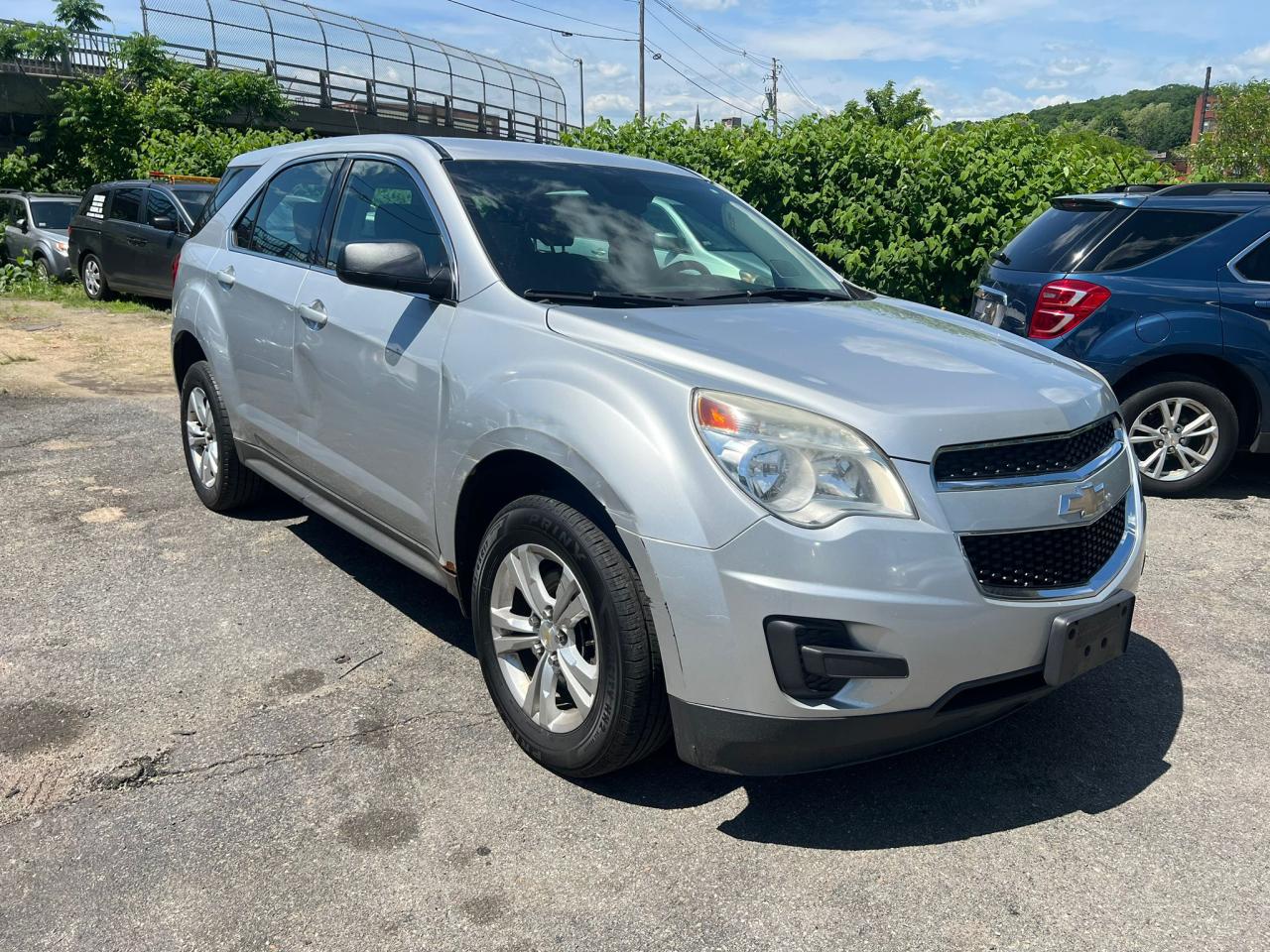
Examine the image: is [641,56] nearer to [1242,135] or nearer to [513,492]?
[1242,135]

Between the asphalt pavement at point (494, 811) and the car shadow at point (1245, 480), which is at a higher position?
the asphalt pavement at point (494, 811)

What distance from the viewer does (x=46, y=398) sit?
8.48 m

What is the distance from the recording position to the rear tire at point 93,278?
48.9ft

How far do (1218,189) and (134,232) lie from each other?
12446 millimetres

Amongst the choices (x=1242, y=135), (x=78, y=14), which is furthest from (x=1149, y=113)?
(x=78, y=14)

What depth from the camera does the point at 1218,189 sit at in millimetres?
6477

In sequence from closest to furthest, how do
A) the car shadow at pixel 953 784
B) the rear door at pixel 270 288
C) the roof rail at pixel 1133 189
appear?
the car shadow at pixel 953 784
the rear door at pixel 270 288
the roof rail at pixel 1133 189

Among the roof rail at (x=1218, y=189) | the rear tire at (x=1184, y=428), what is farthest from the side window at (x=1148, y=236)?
the rear tire at (x=1184, y=428)

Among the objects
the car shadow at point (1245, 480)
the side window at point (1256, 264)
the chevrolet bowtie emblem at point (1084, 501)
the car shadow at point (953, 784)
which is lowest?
the car shadow at point (1245, 480)

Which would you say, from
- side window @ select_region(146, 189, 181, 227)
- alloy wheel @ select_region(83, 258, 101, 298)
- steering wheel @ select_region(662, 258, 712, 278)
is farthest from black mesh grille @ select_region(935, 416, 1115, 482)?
alloy wheel @ select_region(83, 258, 101, 298)

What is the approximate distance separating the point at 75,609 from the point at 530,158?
8.14ft

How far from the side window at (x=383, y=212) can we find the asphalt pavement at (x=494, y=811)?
1.43 m

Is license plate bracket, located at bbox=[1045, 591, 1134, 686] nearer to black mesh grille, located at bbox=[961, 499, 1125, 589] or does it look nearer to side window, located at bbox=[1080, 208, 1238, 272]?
black mesh grille, located at bbox=[961, 499, 1125, 589]

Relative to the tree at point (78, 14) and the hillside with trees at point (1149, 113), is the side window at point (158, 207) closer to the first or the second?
the tree at point (78, 14)
